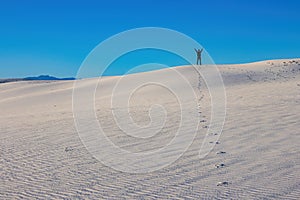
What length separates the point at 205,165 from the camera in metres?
8.40

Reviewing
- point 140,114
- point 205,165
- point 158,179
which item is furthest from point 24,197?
point 140,114

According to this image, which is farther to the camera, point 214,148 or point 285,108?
point 285,108

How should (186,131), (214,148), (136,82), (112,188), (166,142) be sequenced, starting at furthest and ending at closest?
(136,82) → (186,131) → (166,142) → (214,148) → (112,188)

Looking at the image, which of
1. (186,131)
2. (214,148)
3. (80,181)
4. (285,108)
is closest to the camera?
(80,181)

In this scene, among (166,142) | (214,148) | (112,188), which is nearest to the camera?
(112,188)

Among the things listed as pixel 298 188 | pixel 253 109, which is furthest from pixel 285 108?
pixel 298 188

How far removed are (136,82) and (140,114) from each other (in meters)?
18.8

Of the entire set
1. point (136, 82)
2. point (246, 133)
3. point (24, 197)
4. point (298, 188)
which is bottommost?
point (24, 197)

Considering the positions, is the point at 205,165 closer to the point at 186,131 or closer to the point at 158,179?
the point at 158,179

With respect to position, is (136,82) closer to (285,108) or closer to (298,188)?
(285,108)

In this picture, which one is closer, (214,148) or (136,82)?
(214,148)

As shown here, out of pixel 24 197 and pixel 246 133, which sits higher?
pixel 246 133

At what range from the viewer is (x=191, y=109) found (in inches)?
656

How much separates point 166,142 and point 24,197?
182 inches
